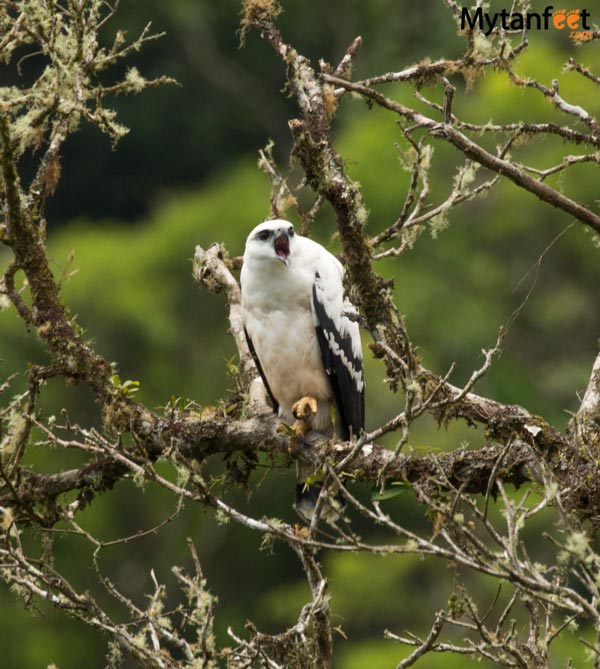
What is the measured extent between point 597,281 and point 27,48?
10870 millimetres

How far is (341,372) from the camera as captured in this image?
653 cm

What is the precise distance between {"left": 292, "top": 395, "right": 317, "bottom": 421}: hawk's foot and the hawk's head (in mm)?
673

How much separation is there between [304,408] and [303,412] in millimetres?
22

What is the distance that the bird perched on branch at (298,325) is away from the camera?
21.0 ft

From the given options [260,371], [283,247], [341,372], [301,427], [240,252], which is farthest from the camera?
[240,252]

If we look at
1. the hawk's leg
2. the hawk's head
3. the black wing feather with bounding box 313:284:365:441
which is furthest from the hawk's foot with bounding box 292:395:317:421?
the hawk's head

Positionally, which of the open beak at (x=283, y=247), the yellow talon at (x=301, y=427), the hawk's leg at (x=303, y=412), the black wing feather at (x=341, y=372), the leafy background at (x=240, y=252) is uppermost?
the leafy background at (x=240, y=252)

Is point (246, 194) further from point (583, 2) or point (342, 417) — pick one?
point (342, 417)

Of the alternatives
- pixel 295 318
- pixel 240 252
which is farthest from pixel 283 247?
pixel 240 252

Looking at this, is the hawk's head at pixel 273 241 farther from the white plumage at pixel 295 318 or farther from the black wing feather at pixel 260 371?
the black wing feather at pixel 260 371

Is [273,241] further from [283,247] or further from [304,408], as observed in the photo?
[304,408]

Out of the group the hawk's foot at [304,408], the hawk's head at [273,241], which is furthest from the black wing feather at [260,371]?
the hawk's head at [273,241]

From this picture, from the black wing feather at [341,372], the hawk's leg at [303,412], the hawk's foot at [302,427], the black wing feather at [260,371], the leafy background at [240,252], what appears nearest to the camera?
the hawk's foot at [302,427]

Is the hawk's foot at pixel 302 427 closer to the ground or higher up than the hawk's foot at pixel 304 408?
closer to the ground
